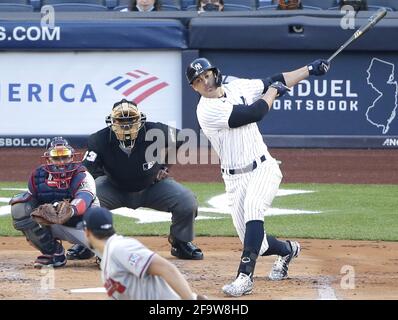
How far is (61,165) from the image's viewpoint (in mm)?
8305

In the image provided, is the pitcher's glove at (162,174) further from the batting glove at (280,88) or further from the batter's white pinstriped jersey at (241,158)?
the batting glove at (280,88)

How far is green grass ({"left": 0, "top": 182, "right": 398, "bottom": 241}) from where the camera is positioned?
1070 centimetres

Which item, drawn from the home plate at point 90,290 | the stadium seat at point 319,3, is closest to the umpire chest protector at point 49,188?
the home plate at point 90,290

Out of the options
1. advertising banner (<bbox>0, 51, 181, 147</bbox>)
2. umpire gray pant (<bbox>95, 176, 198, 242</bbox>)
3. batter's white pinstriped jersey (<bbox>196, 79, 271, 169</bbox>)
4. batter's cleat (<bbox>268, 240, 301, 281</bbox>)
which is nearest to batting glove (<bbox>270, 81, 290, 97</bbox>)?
batter's white pinstriped jersey (<bbox>196, 79, 271, 169</bbox>)

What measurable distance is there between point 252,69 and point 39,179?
785 centimetres

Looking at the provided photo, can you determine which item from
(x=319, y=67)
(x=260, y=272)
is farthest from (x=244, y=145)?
(x=260, y=272)

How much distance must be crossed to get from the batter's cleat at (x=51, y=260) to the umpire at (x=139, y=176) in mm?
726

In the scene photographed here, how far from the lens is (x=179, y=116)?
51.9ft

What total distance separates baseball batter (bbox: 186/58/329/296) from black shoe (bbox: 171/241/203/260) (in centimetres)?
118

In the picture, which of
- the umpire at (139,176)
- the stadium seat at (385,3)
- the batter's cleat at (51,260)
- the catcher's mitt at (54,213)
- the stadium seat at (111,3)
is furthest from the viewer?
the stadium seat at (111,3)

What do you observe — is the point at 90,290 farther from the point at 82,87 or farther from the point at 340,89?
the point at 340,89

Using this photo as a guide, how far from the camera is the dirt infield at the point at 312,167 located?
47.7ft

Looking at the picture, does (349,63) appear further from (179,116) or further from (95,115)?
(95,115)
